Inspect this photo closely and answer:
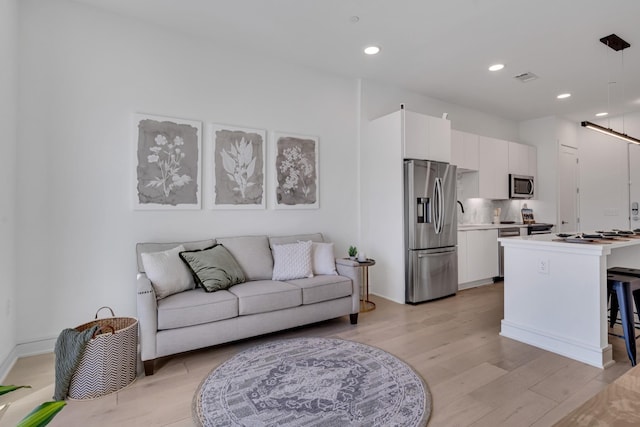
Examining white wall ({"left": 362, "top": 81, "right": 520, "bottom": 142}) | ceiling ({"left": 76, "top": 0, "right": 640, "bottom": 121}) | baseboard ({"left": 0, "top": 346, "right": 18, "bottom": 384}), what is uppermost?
ceiling ({"left": 76, "top": 0, "right": 640, "bottom": 121})

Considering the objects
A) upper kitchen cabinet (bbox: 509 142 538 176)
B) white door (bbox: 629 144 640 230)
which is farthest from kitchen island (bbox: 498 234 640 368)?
white door (bbox: 629 144 640 230)

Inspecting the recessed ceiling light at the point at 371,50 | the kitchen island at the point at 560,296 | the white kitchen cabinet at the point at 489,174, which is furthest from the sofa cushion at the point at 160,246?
the white kitchen cabinet at the point at 489,174

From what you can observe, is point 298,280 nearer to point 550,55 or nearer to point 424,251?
point 424,251

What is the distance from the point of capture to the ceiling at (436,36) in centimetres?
297

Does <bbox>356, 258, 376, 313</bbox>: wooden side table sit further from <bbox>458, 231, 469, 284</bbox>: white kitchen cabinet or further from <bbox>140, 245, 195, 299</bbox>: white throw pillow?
<bbox>140, 245, 195, 299</bbox>: white throw pillow

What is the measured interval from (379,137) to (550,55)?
210cm

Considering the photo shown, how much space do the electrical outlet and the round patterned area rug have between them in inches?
57.3

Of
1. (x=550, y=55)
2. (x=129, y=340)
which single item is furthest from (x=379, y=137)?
(x=129, y=340)

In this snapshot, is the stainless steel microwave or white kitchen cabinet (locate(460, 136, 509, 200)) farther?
the stainless steel microwave

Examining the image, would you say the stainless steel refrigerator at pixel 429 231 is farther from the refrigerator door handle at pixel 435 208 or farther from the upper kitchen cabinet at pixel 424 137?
the upper kitchen cabinet at pixel 424 137

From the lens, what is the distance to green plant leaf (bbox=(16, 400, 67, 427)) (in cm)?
62

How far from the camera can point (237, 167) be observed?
372 centimetres

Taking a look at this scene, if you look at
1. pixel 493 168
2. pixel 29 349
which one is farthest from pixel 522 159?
pixel 29 349

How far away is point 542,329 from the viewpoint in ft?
9.57
